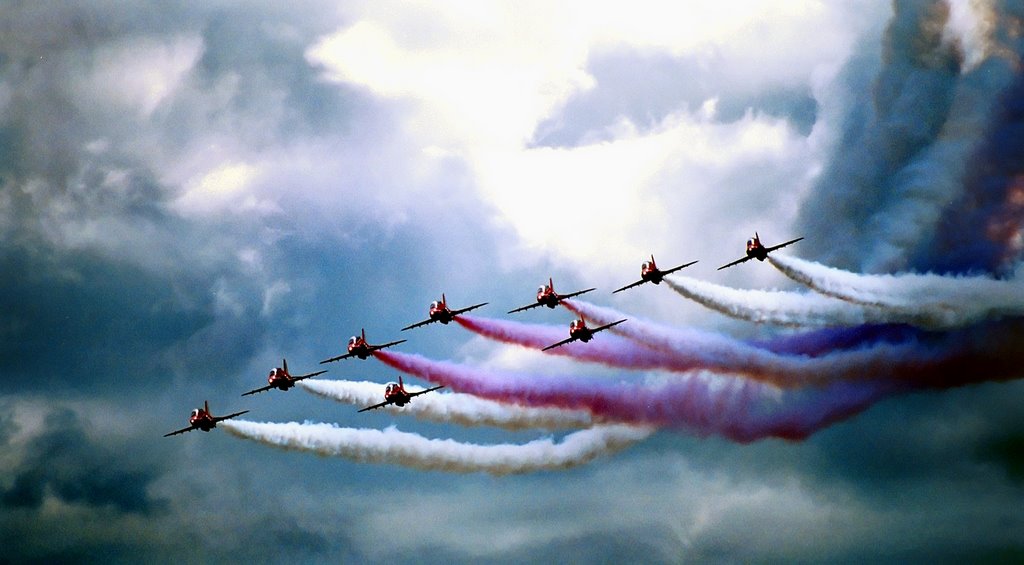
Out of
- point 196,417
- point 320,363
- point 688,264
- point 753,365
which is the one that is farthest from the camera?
point 196,417

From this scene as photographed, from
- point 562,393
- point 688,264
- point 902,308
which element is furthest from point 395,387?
point 902,308

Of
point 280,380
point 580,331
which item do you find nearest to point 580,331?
point 580,331

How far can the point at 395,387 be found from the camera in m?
114

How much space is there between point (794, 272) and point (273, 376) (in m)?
43.2

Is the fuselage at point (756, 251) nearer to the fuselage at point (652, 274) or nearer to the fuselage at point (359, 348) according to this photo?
the fuselage at point (652, 274)

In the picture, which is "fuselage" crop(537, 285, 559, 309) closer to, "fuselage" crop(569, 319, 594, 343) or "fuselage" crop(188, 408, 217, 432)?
"fuselage" crop(569, 319, 594, 343)

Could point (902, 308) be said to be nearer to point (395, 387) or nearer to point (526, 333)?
point (526, 333)

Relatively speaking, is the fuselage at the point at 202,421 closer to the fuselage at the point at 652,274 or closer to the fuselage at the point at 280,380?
the fuselage at the point at 280,380

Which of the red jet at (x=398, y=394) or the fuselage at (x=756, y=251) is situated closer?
the fuselage at (x=756, y=251)

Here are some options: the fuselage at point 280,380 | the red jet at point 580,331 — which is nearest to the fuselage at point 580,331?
the red jet at point 580,331

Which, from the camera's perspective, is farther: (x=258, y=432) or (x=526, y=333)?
(x=258, y=432)

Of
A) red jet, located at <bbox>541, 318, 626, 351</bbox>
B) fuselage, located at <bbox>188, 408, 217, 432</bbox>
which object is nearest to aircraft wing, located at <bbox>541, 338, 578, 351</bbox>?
red jet, located at <bbox>541, 318, 626, 351</bbox>

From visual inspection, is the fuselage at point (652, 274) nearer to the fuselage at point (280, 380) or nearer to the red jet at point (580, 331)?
the red jet at point (580, 331)

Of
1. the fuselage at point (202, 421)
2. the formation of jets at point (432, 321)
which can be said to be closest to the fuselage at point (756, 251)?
the formation of jets at point (432, 321)
